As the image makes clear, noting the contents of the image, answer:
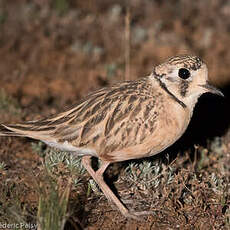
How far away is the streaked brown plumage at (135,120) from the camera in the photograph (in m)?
4.14

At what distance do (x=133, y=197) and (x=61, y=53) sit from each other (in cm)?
431

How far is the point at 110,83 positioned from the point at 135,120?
338 cm

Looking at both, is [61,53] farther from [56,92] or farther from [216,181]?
[216,181]

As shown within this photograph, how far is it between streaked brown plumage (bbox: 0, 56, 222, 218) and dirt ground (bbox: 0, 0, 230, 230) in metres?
0.40

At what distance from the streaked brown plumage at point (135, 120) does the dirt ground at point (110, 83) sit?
15.8 inches

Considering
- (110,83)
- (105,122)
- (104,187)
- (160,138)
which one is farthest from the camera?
(110,83)

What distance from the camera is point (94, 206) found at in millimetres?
4359

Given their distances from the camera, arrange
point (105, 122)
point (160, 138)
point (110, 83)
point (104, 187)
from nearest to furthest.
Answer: point (160, 138)
point (105, 122)
point (104, 187)
point (110, 83)

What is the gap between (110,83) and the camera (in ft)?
24.6

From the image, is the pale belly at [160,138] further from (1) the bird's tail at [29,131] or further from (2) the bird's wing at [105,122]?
(1) the bird's tail at [29,131]

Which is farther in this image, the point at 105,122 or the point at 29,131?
the point at 29,131

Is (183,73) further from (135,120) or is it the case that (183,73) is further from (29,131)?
(29,131)

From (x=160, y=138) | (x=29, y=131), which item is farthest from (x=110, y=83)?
(x=160, y=138)

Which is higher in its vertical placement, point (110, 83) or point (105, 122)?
point (105, 122)
